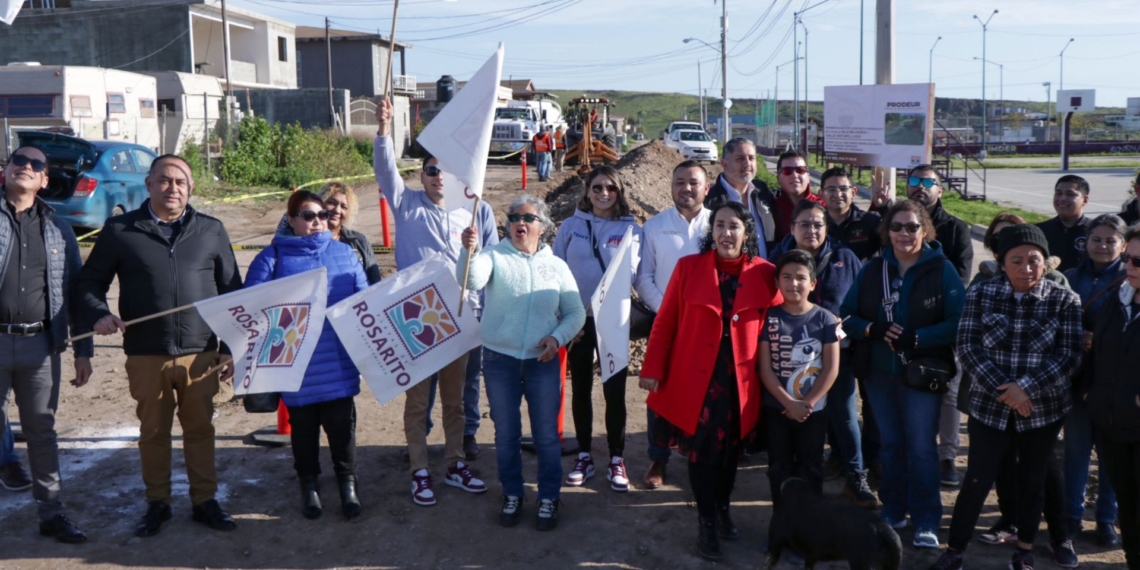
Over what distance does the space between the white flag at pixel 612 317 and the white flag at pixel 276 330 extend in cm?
156

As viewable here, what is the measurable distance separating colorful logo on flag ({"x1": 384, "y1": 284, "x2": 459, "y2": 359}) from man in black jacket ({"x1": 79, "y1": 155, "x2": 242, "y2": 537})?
0.97 meters

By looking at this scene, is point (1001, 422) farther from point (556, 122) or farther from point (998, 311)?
point (556, 122)

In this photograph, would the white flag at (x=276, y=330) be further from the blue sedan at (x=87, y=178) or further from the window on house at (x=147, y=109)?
the window on house at (x=147, y=109)

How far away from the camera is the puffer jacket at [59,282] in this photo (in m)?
4.90

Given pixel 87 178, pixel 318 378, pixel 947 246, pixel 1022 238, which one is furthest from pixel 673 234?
pixel 87 178

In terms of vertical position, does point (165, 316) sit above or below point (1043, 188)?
below

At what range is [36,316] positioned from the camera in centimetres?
482

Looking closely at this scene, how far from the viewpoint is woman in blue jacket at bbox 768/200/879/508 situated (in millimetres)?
5289

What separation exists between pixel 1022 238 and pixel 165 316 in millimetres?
4251

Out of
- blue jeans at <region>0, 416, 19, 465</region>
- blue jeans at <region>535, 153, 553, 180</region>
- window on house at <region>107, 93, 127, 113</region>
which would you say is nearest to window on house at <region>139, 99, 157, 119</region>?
window on house at <region>107, 93, 127, 113</region>

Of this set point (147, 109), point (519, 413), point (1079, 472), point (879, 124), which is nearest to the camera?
point (1079, 472)

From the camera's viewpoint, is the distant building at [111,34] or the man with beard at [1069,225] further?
the distant building at [111,34]

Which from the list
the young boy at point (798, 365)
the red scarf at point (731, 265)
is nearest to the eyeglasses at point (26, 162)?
the red scarf at point (731, 265)

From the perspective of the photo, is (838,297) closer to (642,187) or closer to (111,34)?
(642,187)
